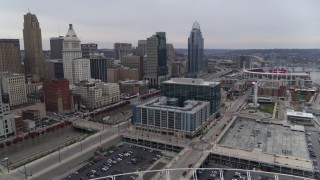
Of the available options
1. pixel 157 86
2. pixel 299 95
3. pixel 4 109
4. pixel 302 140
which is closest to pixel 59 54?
pixel 157 86

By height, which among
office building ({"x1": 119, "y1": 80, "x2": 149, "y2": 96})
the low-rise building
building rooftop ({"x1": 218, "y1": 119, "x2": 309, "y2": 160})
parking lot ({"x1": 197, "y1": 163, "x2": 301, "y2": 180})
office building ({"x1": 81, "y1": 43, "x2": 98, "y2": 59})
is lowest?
parking lot ({"x1": 197, "y1": 163, "x2": 301, "y2": 180})

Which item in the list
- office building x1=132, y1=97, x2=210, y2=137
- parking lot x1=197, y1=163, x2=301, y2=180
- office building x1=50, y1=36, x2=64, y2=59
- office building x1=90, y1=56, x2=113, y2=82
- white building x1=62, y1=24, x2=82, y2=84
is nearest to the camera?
parking lot x1=197, y1=163, x2=301, y2=180

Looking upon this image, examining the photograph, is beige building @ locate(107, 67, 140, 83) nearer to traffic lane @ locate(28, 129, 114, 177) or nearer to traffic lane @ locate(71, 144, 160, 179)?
traffic lane @ locate(28, 129, 114, 177)

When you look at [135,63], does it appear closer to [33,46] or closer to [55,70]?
[55,70]

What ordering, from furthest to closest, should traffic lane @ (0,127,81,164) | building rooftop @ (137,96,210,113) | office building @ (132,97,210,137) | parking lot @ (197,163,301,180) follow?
building rooftop @ (137,96,210,113) → office building @ (132,97,210,137) → traffic lane @ (0,127,81,164) → parking lot @ (197,163,301,180)

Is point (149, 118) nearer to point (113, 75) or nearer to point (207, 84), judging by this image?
point (207, 84)

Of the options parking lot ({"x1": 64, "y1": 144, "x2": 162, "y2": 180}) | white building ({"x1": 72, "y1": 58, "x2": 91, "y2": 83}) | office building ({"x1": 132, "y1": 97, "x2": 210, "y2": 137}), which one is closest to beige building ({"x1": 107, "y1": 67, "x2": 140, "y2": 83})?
white building ({"x1": 72, "y1": 58, "x2": 91, "y2": 83})

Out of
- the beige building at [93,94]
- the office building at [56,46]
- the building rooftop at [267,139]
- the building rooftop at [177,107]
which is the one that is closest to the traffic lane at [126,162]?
the building rooftop at [177,107]

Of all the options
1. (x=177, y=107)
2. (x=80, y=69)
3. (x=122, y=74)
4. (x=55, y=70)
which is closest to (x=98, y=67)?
(x=80, y=69)
